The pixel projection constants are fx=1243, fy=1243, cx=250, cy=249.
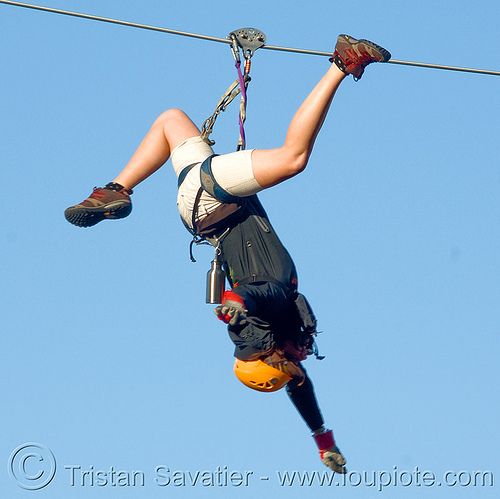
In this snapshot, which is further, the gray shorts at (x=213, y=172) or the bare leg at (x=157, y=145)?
the bare leg at (x=157, y=145)

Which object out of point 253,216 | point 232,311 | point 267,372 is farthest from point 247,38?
point 267,372

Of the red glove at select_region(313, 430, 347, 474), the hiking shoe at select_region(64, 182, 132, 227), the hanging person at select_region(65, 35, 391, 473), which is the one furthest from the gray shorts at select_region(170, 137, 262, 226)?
the red glove at select_region(313, 430, 347, 474)

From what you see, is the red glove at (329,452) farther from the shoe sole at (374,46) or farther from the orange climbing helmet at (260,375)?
the shoe sole at (374,46)

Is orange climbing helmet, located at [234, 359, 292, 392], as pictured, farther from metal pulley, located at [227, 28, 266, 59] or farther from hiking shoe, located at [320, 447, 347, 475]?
metal pulley, located at [227, 28, 266, 59]

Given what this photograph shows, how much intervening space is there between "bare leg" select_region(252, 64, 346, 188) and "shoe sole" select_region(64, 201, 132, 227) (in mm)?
1468

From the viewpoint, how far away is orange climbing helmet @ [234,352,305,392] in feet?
31.7

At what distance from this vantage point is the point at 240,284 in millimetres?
9492

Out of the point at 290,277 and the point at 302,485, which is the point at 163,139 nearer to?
the point at 290,277

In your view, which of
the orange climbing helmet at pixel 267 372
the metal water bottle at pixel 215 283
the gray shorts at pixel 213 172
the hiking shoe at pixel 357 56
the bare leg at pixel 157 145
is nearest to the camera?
the hiking shoe at pixel 357 56

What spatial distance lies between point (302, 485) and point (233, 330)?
2.44m

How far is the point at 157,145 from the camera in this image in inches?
396

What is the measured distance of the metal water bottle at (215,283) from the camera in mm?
9508

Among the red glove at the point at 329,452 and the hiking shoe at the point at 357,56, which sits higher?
the hiking shoe at the point at 357,56

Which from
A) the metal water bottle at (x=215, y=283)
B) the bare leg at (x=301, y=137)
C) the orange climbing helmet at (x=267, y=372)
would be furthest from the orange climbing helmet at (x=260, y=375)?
the bare leg at (x=301, y=137)
